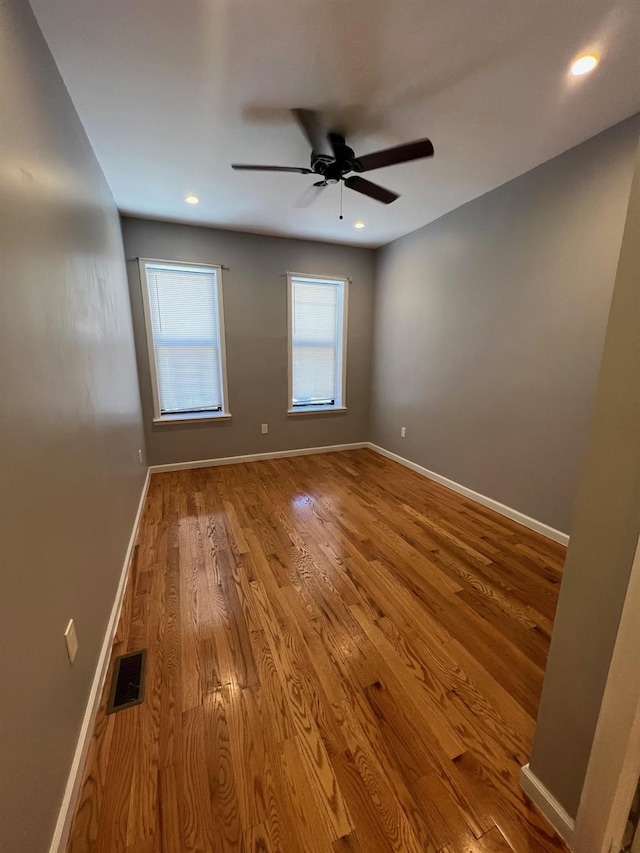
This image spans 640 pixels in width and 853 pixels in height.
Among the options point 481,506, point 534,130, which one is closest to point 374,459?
point 481,506

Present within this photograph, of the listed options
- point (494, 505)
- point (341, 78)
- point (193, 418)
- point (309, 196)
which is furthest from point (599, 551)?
point (193, 418)

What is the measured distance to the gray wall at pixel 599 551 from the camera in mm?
721

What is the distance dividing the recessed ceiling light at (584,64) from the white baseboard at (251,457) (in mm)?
3820

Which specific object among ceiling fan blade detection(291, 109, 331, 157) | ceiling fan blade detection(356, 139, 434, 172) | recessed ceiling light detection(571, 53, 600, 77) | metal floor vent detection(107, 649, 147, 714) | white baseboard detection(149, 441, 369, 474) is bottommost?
metal floor vent detection(107, 649, 147, 714)

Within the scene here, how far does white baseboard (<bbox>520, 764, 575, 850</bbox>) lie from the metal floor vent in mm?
1402

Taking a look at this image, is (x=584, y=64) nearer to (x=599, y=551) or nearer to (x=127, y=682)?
(x=599, y=551)

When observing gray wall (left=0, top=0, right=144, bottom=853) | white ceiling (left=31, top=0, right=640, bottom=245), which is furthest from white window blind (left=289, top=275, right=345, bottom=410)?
gray wall (left=0, top=0, right=144, bottom=853)

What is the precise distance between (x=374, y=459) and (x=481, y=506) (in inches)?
61.0

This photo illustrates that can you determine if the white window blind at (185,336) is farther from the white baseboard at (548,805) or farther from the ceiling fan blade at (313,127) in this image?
the white baseboard at (548,805)

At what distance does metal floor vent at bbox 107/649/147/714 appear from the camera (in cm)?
133

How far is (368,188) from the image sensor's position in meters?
2.17

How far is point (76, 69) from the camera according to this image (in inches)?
60.9

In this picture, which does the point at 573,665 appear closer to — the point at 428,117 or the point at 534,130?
the point at 428,117

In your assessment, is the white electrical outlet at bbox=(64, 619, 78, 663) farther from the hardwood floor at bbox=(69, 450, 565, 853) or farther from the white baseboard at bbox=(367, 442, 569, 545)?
the white baseboard at bbox=(367, 442, 569, 545)
